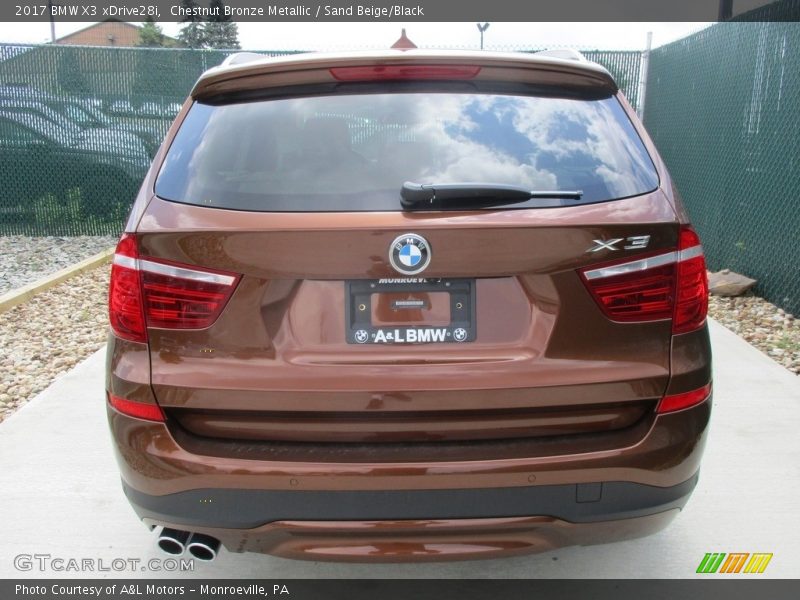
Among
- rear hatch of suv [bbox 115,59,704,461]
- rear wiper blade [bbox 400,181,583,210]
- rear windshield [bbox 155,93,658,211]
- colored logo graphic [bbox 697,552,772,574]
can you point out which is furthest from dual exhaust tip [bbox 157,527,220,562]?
colored logo graphic [bbox 697,552,772,574]

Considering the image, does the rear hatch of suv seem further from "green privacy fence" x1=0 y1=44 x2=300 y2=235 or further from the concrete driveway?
"green privacy fence" x1=0 y1=44 x2=300 y2=235

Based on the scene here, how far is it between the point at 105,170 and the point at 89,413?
236 inches

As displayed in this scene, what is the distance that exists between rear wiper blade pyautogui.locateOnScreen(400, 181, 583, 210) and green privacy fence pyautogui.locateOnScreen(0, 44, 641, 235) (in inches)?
314

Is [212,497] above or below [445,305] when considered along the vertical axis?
below

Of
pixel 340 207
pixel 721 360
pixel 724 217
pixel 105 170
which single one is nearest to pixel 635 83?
pixel 724 217

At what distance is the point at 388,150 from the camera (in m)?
2.20

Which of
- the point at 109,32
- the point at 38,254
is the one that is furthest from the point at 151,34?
the point at 38,254

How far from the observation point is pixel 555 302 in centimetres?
204

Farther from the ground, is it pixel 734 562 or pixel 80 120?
pixel 80 120

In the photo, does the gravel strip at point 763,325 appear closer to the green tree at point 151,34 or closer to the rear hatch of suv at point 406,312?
the rear hatch of suv at point 406,312

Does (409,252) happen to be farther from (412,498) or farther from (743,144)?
(743,144)

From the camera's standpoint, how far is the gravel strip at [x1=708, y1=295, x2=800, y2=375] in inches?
209

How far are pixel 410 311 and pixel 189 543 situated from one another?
0.99m

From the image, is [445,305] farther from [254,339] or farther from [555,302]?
[254,339]
